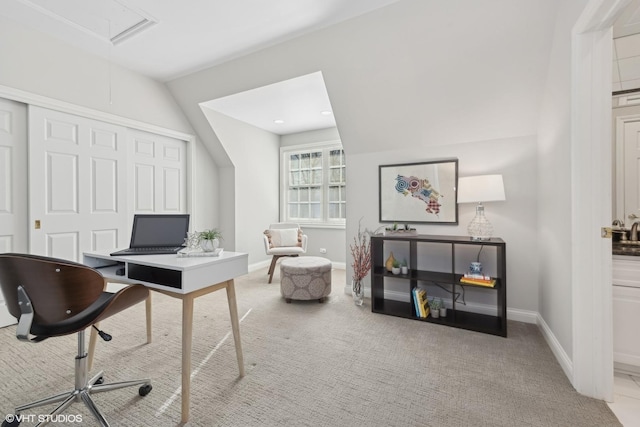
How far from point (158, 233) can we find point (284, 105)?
109 inches

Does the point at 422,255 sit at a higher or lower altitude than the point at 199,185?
lower

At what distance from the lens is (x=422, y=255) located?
314 centimetres

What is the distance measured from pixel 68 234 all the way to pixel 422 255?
3.88m

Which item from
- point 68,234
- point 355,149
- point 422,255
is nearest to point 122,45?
point 68,234

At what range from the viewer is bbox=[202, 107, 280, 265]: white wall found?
459cm

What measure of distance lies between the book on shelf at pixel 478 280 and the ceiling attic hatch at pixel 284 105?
2570mm

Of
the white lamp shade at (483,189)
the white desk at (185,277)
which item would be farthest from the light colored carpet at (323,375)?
the white lamp shade at (483,189)

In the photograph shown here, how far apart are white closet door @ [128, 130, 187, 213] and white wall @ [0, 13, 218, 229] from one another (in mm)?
240

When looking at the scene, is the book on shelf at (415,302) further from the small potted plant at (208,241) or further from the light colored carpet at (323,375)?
the small potted plant at (208,241)

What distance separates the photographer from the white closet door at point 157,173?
375 cm

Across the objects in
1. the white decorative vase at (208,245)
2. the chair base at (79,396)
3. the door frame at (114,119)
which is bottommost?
the chair base at (79,396)

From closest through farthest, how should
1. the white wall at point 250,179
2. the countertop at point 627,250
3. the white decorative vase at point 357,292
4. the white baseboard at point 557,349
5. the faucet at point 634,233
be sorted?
the countertop at point 627,250, the white baseboard at point 557,349, the faucet at point 634,233, the white decorative vase at point 357,292, the white wall at point 250,179

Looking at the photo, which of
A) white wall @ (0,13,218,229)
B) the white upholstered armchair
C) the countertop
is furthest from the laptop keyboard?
the countertop

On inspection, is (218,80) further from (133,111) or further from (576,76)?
(576,76)
